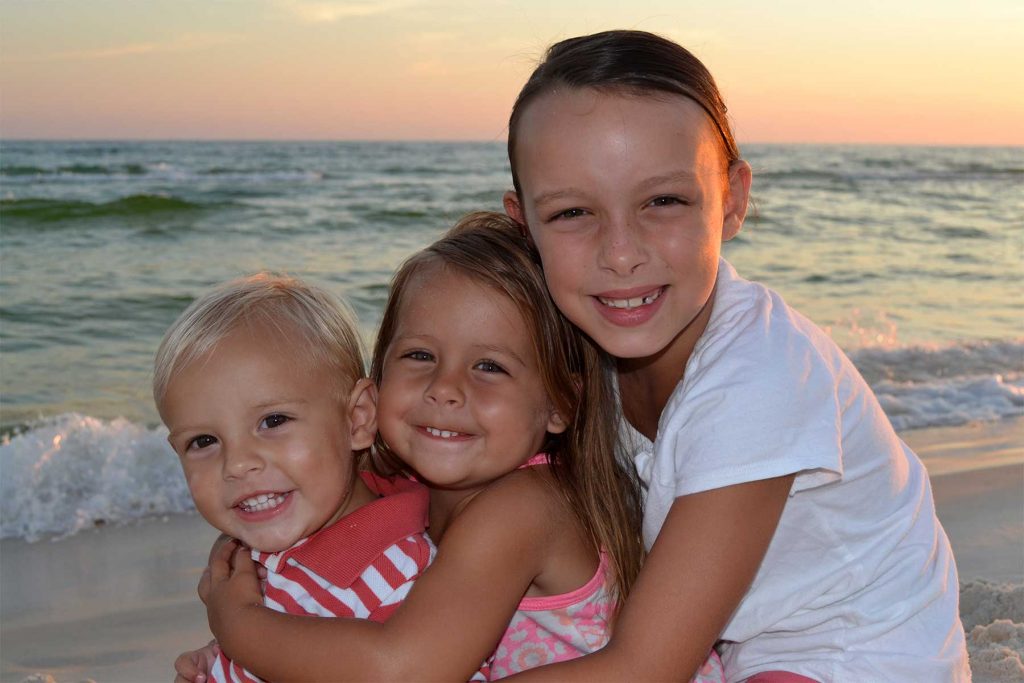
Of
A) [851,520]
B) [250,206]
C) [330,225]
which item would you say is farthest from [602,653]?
[250,206]

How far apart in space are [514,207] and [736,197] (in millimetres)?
523

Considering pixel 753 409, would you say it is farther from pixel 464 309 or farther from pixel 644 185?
pixel 464 309

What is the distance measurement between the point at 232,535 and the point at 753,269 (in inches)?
377

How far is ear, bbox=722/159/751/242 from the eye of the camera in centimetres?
231

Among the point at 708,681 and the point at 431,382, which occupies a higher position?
the point at 431,382

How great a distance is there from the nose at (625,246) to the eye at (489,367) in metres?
0.34

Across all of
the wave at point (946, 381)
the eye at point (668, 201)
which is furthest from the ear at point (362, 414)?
the wave at point (946, 381)

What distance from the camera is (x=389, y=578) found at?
A: 2.14m

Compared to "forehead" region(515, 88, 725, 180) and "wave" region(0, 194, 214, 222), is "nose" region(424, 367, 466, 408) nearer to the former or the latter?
"forehead" region(515, 88, 725, 180)

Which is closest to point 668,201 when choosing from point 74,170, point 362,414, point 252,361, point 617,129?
point 617,129

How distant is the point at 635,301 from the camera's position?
85.7 inches

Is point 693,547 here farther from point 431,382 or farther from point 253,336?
point 253,336

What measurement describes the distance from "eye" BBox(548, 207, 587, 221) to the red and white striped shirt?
70cm

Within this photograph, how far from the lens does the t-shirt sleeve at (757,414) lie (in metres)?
1.87
